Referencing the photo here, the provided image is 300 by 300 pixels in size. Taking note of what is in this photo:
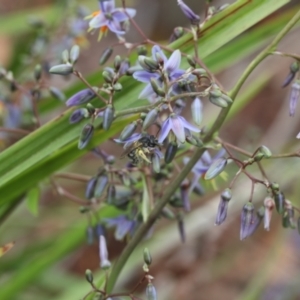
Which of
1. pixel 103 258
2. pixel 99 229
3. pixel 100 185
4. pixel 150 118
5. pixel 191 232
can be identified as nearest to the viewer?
pixel 150 118

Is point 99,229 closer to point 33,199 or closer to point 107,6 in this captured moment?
point 33,199

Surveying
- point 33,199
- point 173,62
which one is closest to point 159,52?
point 173,62

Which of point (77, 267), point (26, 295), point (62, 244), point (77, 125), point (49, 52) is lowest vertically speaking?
point (77, 267)

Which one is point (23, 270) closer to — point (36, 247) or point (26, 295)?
point (36, 247)

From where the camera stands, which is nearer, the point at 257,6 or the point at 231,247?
the point at 257,6

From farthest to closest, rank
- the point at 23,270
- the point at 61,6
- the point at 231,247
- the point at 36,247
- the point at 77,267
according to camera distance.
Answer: the point at 77,267
the point at 231,247
the point at 36,247
the point at 61,6
the point at 23,270

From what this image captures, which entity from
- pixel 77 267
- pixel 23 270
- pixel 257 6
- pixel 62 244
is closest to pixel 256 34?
pixel 257 6
